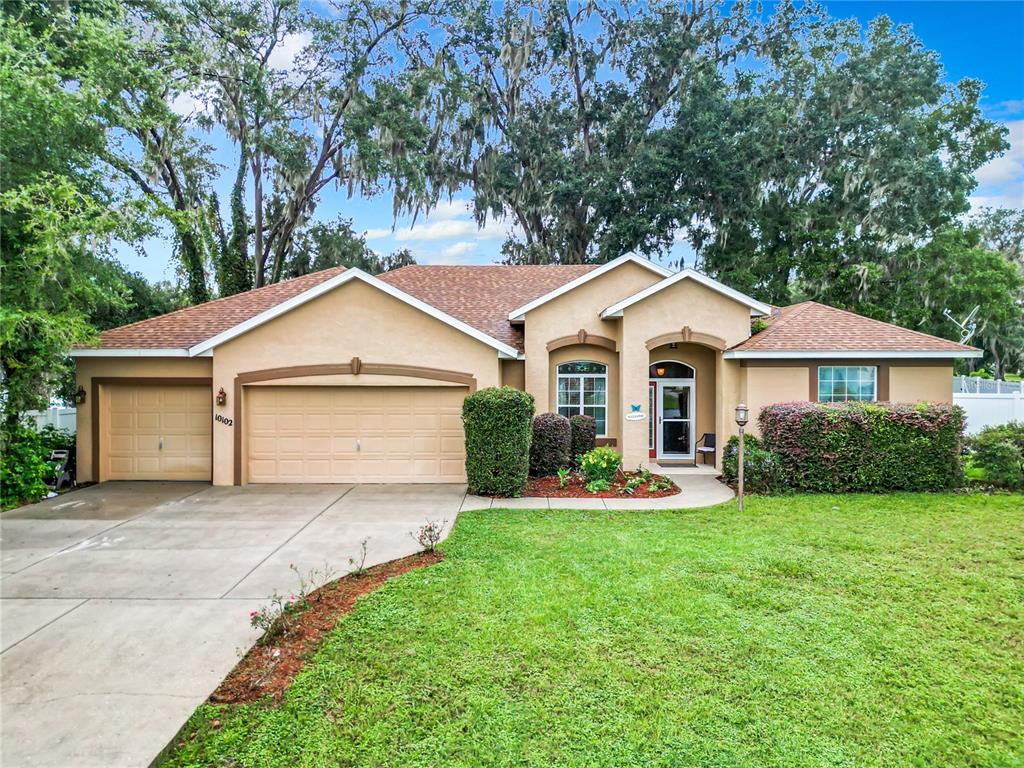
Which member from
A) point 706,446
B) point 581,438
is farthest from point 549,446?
point 706,446

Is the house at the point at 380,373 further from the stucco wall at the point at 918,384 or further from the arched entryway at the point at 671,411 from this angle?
the arched entryway at the point at 671,411

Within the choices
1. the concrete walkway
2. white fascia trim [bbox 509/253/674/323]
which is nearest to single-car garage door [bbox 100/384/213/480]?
the concrete walkway

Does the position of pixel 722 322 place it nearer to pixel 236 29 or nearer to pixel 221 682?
pixel 221 682

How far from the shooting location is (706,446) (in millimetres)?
13711

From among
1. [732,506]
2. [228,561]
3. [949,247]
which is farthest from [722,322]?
[949,247]

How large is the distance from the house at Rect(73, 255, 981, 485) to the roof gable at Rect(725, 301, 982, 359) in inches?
1.8

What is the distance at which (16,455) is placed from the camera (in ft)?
32.8

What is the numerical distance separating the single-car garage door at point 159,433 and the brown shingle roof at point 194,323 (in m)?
1.04

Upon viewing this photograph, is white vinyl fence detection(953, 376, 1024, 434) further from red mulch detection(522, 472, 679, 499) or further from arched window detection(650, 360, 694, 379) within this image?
red mulch detection(522, 472, 679, 499)

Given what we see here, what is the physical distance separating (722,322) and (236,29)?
21499 mm

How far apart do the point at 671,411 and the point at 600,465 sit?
3.91m

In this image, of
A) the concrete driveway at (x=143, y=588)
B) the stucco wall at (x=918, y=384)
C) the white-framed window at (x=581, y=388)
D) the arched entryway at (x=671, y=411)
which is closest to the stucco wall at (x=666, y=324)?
the white-framed window at (x=581, y=388)

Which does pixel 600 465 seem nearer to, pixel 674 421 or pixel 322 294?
pixel 674 421

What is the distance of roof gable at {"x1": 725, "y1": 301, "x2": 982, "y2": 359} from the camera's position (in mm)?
12172
